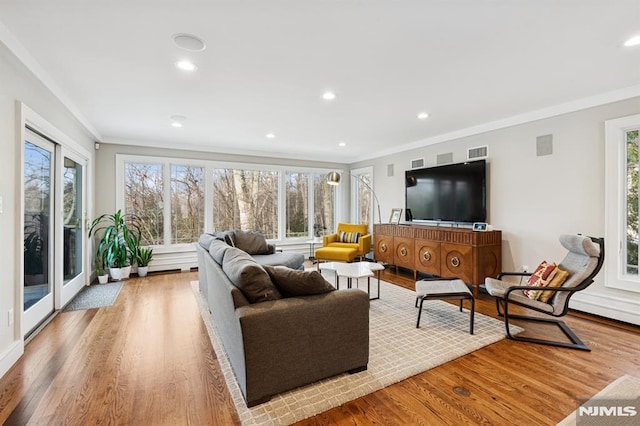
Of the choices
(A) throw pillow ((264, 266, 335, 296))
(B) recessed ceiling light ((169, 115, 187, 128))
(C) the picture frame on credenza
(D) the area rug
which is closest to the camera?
(A) throw pillow ((264, 266, 335, 296))

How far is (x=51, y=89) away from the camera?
2.98 meters

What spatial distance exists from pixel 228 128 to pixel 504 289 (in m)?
4.27

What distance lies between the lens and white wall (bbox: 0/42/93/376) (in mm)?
2260

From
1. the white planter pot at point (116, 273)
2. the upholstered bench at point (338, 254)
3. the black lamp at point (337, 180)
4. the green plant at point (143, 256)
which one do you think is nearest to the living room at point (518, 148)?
the green plant at point (143, 256)

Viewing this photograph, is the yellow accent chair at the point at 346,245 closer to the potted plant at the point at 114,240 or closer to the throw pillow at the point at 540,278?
the throw pillow at the point at 540,278

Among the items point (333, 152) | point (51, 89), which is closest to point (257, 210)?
point (333, 152)

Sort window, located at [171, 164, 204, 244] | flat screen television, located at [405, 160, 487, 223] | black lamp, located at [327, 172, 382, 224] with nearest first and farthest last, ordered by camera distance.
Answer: flat screen television, located at [405, 160, 487, 223], black lamp, located at [327, 172, 382, 224], window, located at [171, 164, 204, 244]

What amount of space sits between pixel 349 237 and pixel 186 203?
3355 millimetres

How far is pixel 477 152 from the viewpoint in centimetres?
464

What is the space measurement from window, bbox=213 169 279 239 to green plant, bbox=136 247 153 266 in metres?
1.28

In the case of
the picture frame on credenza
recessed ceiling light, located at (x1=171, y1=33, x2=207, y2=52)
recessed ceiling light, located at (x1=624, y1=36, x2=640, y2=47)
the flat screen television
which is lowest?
the picture frame on credenza

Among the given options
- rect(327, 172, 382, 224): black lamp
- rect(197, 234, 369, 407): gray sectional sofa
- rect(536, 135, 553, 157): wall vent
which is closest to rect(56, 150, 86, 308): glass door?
rect(197, 234, 369, 407): gray sectional sofa

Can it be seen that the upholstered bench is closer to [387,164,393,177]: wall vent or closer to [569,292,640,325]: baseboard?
[387,164,393,177]: wall vent

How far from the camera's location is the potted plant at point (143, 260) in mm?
5324
